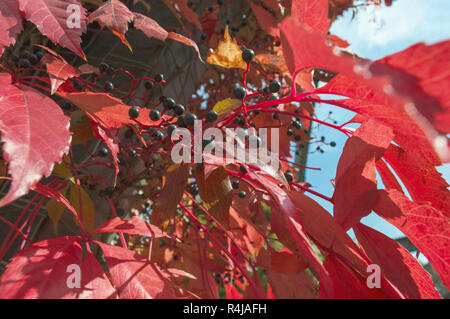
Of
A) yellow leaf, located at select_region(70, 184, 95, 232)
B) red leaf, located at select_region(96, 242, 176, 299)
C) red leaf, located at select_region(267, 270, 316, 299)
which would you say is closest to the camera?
red leaf, located at select_region(96, 242, 176, 299)

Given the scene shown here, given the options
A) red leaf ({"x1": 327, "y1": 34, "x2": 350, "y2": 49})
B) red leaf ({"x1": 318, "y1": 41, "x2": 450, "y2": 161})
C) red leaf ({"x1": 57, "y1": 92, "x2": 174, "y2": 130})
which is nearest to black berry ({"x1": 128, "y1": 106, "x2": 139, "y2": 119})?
red leaf ({"x1": 57, "y1": 92, "x2": 174, "y2": 130})

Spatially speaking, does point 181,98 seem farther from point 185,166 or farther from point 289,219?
point 289,219

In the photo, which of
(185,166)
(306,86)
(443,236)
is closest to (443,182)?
(443,236)

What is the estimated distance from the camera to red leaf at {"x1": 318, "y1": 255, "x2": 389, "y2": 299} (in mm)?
284

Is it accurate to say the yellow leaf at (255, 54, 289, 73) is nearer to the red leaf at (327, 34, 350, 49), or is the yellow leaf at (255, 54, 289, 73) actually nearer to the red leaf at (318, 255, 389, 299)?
the red leaf at (327, 34, 350, 49)

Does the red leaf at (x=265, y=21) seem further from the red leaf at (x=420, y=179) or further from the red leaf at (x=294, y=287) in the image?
the red leaf at (x=294, y=287)

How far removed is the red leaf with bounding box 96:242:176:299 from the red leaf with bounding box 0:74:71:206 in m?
0.12

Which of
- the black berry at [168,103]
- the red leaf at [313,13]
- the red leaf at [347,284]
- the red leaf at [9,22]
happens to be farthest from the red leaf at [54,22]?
the red leaf at [347,284]

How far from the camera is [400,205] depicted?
31 cm

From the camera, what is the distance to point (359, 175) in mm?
296

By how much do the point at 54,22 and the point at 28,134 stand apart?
157mm

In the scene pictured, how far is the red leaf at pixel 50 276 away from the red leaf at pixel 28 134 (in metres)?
0.09

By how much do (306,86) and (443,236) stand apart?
22 centimetres

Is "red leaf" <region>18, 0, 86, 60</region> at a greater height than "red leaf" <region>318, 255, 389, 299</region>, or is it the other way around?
"red leaf" <region>18, 0, 86, 60</region>
